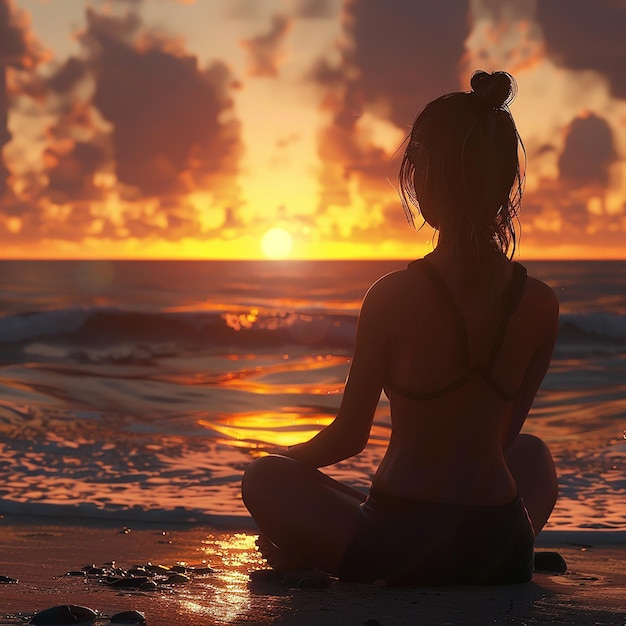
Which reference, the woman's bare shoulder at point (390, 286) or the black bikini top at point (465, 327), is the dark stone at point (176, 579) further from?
the woman's bare shoulder at point (390, 286)

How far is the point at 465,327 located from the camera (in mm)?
3260

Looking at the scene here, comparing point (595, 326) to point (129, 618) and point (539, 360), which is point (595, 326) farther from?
point (129, 618)

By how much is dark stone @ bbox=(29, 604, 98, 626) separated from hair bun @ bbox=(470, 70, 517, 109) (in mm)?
1933

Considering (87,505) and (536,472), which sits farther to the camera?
(87,505)

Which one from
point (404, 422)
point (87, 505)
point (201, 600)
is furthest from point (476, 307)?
point (87, 505)

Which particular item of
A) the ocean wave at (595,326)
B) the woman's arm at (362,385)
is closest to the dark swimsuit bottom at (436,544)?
the woman's arm at (362,385)

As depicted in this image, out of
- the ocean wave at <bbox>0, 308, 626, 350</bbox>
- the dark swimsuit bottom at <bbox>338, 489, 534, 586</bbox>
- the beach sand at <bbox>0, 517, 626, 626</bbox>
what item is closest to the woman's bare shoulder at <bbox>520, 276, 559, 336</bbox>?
the dark swimsuit bottom at <bbox>338, 489, 534, 586</bbox>

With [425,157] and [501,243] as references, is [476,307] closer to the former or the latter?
[501,243]

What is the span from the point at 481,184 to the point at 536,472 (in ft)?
4.02

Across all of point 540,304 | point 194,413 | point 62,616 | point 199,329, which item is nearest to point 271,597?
point 62,616

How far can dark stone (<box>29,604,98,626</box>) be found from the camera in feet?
9.66

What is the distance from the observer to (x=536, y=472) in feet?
12.6

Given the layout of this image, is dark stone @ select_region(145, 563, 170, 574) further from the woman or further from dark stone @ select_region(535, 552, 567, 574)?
dark stone @ select_region(535, 552, 567, 574)

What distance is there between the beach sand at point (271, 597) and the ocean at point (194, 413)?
113cm
